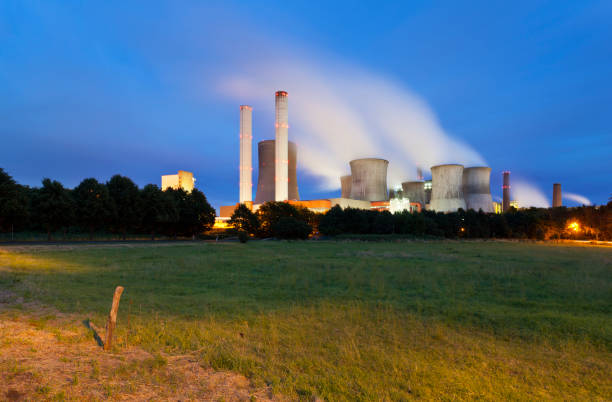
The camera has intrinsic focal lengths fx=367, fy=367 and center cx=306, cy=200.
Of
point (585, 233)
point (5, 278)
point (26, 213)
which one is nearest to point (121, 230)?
point (26, 213)

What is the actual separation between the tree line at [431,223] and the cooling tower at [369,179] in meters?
27.5

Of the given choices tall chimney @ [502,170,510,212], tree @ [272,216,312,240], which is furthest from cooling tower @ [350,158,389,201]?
tall chimney @ [502,170,510,212]

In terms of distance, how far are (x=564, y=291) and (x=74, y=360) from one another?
15.7 m

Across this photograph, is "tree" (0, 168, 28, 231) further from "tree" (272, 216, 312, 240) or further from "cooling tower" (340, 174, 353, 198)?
"cooling tower" (340, 174, 353, 198)

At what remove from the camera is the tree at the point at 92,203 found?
48.3 m

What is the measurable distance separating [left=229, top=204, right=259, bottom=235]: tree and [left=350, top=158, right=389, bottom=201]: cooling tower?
42054mm

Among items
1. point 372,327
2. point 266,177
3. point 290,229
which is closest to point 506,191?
point 266,177

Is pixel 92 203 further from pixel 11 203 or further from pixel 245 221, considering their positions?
pixel 245 221

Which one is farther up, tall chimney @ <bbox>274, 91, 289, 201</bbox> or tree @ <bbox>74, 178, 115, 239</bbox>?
tall chimney @ <bbox>274, 91, 289, 201</bbox>

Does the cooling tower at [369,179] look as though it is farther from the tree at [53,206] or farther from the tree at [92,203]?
the tree at [53,206]

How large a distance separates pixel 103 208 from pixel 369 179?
6905cm

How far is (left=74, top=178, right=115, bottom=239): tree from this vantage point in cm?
4831

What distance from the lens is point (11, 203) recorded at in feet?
127

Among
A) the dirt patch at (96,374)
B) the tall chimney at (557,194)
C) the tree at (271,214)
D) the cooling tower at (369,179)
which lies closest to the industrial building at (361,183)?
the cooling tower at (369,179)
